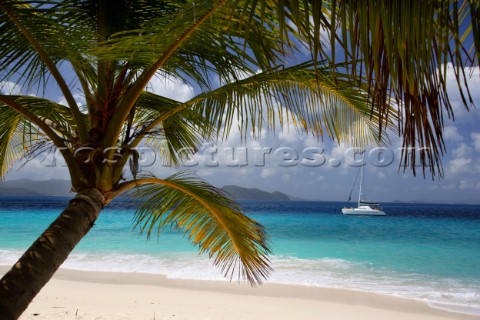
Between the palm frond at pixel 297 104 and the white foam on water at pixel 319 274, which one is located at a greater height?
the palm frond at pixel 297 104

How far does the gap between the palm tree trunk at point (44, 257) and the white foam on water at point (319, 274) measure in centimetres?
636

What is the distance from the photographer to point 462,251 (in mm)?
18875

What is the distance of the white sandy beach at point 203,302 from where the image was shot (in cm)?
603

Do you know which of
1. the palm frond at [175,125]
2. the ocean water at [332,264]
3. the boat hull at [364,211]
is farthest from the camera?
the boat hull at [364,211]

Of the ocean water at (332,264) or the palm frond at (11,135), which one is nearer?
the palm frond at (11,135)

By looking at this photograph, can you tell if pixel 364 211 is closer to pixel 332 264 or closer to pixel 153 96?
pixel 332 264

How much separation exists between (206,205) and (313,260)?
11.0 meters

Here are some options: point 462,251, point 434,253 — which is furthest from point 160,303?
point 462,251

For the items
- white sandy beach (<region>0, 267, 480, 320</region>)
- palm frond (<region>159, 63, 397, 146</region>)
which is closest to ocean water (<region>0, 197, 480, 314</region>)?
white sandy beach (<region>0, 267, 480, 320</region>)

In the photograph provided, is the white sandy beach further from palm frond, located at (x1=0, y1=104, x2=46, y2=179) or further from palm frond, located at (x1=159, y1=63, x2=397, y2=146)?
palm frond, located at (x1=159, y1=63, x2=397, y2=146)

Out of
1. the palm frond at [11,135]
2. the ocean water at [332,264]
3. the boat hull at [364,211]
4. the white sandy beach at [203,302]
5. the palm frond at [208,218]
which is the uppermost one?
the palm frond at [11,135]

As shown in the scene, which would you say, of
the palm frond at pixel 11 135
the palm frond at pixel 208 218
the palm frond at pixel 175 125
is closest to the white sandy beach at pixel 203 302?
the palm frond at pixel 11 135

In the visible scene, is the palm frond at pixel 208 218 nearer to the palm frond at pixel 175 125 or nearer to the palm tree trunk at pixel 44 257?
the palm frond at pixel 175 125

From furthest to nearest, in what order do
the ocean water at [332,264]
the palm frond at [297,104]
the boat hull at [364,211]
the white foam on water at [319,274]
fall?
the boat hull at [364,211] < the ocean water at [332,264] < the white foam on water at [319,274] < the palm frond at [297,104]
